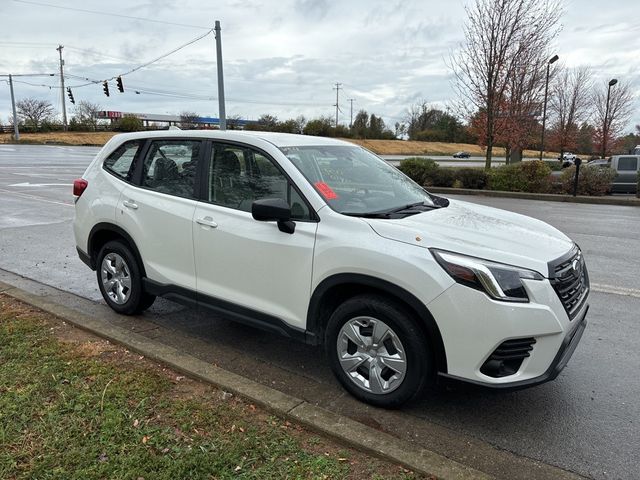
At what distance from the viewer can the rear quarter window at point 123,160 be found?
4.66m

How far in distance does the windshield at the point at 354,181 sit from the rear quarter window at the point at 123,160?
1717 mm

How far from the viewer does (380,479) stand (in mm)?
2465

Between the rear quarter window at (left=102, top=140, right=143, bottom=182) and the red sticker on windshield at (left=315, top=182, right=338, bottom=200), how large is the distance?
2.05 m

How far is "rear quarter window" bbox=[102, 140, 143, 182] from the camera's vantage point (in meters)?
4.66

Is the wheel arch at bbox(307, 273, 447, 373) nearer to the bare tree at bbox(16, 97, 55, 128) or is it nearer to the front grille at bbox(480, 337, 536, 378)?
the front grille at bbox(480, 337, 536, 378)

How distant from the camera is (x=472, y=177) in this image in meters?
19.1

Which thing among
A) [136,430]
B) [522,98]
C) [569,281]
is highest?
[522,98]

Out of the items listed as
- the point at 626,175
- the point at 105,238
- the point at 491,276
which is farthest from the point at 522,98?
the point at 491,276

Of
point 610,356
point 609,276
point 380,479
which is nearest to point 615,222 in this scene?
point 609,276

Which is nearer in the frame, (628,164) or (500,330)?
(500,330)

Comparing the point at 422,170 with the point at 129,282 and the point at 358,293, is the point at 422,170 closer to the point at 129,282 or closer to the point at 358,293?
the point at 129,282

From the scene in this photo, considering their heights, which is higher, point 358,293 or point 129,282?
point 358,293

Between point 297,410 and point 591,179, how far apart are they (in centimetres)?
1728

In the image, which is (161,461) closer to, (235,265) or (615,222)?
(235,265)
